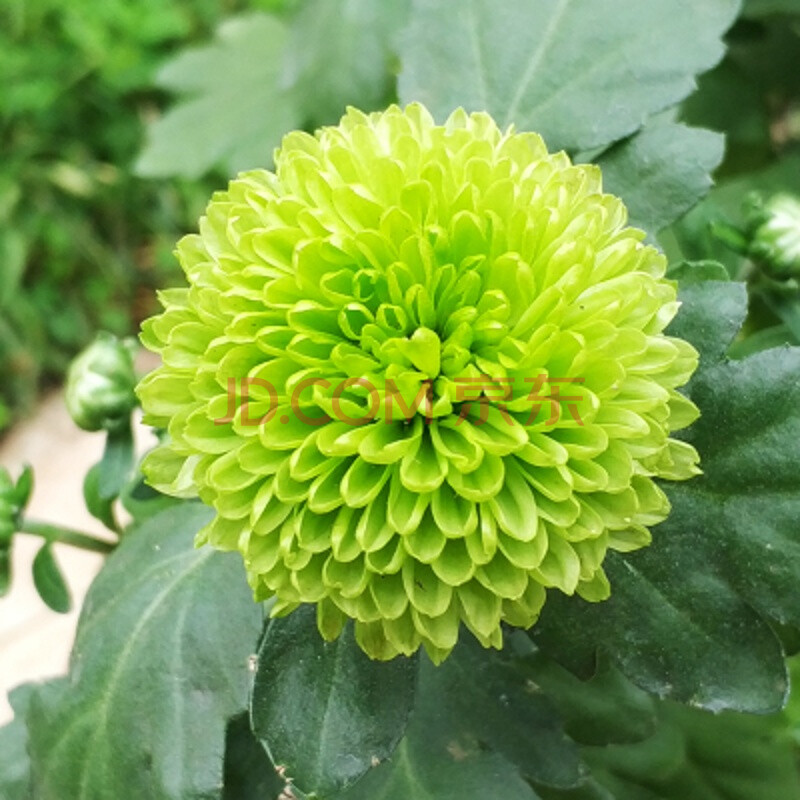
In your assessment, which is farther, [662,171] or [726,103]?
[726,103]

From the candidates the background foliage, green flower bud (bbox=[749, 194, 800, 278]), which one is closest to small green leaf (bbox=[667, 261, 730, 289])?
green flower bud (bbox=[749, 194, 800, 278])

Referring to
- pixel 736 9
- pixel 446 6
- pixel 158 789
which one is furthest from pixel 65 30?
pixel 158 789

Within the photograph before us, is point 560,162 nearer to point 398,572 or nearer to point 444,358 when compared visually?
point 444,358

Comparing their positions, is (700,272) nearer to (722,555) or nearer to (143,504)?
(722,555)

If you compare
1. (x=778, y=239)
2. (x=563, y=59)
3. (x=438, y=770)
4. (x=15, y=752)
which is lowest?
(x=15, y=752)

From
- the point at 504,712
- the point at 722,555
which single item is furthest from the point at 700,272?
the point at 504,712

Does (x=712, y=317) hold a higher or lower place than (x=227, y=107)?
higher
